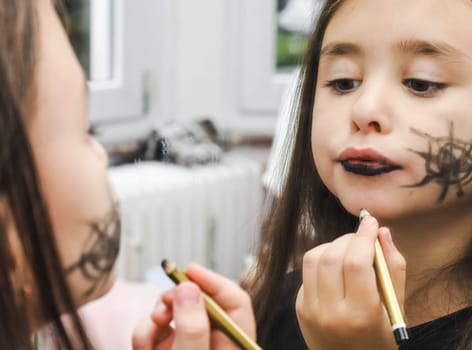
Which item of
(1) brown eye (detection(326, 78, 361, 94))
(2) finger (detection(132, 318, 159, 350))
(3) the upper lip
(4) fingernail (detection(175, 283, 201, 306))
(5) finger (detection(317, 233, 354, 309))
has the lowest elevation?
(2) finger (detection(132, 318, 159, 350))

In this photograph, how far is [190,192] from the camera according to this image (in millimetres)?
2238

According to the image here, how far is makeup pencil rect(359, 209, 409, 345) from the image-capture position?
66 centimetres

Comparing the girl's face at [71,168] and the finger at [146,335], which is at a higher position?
the girl's face at [71,168]

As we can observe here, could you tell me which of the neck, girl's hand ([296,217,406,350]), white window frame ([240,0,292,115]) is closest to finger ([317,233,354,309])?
girl's hand ([296,217,406,350])

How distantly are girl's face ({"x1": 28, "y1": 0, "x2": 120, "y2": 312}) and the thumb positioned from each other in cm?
6

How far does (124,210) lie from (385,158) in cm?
133

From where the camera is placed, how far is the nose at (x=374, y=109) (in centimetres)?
81

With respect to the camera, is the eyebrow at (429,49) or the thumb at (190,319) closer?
the thumb at (190,319)

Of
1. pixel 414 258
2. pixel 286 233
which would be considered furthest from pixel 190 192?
pixel 414 258

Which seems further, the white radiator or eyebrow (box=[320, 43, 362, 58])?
the white radiator

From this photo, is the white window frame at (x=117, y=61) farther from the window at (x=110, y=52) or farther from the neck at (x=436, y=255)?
the neck at (x=436, y=255)

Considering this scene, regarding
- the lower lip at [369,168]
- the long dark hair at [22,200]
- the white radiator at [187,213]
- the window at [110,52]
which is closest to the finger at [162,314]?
the long dark hair at [22,200]

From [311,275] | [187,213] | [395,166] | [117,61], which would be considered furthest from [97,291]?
[117,61]

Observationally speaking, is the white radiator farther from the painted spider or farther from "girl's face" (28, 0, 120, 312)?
"girl's face" (28, 0, 120, 312)
